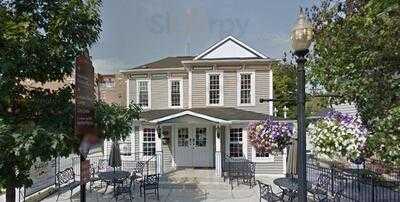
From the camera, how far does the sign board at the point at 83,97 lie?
5.02 m

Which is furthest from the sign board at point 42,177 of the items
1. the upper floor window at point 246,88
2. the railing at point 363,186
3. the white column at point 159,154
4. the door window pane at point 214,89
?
the upper floor window at point 246,88

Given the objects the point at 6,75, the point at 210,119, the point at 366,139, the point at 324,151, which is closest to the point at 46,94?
the point at 6,75

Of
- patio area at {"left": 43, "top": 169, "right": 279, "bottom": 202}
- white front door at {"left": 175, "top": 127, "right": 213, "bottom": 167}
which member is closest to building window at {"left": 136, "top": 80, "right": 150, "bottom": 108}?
white front door at {"left": 175, "top": 127, "right": 213, "bottom": 167}

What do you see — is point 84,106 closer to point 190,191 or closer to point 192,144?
point 190,191

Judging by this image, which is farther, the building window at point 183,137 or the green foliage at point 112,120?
the building window at point 183,137

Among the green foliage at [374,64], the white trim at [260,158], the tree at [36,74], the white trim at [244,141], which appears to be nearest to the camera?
the green foliage at [374,64]

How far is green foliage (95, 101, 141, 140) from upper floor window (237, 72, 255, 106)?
13.7 metres

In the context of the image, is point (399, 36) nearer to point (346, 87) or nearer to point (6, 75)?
point (346, 87)

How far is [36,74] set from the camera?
23.5 ft

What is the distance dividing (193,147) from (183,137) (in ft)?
2.63

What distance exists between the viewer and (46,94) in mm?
7762

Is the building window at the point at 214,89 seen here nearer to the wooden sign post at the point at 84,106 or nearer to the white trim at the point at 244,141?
the white trim at the point at 244,141

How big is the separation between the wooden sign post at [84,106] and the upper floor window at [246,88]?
665 inches

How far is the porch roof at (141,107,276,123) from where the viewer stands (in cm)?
1941
